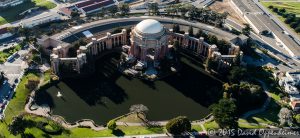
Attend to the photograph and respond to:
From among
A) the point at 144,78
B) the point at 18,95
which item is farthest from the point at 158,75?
the point at 18,95

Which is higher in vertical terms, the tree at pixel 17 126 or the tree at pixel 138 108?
the tree at pixel 17 126

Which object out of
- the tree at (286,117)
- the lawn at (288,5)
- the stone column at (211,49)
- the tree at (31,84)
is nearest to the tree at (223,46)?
the stone column at (211,49)

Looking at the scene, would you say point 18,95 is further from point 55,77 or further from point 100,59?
point 100,59

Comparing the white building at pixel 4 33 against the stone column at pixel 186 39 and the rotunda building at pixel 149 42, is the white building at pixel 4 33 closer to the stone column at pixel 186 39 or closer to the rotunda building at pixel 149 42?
the rotunda building at pixel 149 42

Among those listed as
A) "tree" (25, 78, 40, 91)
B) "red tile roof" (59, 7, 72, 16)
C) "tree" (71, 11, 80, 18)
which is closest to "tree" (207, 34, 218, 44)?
"tree" (71, 11, 80, 18)

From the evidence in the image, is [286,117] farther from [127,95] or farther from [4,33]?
[4,33]

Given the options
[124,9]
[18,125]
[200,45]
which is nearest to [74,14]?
[124,9]
